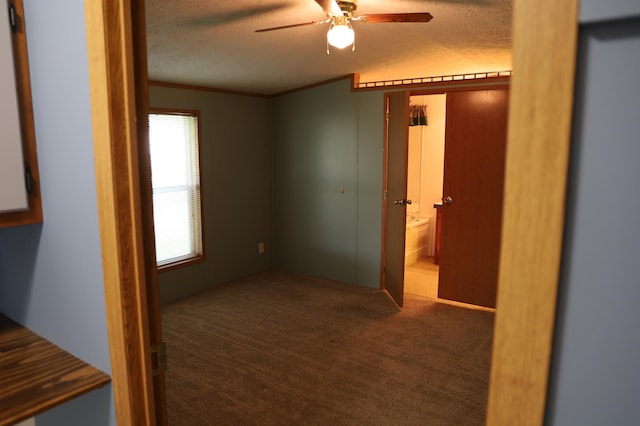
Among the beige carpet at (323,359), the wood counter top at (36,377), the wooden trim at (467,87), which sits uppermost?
the wooden trim at (467,87)

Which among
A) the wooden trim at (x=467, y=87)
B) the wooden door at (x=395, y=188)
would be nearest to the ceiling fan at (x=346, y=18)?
the wooden door at (x=395, y=188)

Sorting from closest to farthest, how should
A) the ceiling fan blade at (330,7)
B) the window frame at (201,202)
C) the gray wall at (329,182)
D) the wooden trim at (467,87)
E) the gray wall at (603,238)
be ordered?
the gray wall at (603,238), the ceiling fan blade at (330,7), the wooden trim at (467,87), the window frame at (201,202), the gray wall at (329,182)

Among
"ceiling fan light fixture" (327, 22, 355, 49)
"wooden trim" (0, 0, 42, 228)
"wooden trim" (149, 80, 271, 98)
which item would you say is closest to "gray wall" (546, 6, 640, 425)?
"wooden trim" (0, 0, 42, 228)

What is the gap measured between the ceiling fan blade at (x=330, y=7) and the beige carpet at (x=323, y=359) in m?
2.31

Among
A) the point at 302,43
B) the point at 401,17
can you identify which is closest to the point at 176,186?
the point at 302,43

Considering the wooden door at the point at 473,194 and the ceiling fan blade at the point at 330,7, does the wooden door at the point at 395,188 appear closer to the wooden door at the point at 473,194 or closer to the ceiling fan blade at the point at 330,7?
Result: the wooden door at the point at 473,194

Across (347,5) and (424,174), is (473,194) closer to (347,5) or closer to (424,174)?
(424,174)

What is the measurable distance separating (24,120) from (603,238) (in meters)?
1.47

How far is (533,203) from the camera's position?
0.57m

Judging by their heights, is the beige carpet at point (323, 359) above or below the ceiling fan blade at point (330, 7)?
below

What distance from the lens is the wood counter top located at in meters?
1.14

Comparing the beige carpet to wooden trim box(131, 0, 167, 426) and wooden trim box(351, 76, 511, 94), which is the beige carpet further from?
wooden trim box(351, 76, 511, 94)

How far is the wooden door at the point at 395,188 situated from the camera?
4184mm

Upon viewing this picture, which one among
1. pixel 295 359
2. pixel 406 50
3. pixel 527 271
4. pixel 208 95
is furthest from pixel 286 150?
pixel 527 271
